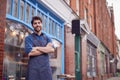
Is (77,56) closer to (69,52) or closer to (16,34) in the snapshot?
(69,52)

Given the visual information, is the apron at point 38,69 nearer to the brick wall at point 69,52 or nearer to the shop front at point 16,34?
the shop front at point 16,34

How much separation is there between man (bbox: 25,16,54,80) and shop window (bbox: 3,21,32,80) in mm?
2409

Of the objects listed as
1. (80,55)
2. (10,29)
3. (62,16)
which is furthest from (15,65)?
(80,55)

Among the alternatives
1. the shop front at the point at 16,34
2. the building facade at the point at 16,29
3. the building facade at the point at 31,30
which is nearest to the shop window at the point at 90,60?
the building facade at the point at 31,30

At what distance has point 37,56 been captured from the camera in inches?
165

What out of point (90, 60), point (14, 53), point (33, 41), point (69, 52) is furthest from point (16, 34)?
point (90, 60)

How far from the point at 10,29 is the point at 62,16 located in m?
5.45

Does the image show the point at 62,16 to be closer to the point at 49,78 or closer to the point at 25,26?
the point at 25,26

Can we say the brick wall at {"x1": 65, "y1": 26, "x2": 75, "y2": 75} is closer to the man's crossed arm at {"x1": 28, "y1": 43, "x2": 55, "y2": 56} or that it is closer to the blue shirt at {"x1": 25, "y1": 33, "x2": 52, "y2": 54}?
the blue shirt at {"x1": 25, "y1": 33, "x2": 52, "y2": 54}

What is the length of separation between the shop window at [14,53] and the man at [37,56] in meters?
2.41

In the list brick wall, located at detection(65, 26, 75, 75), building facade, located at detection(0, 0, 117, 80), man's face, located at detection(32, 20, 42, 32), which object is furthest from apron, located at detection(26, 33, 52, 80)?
brick wall, located at detection(65, 26, 75, 75)

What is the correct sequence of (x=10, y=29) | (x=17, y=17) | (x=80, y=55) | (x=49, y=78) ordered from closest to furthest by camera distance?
(x=49, y=78), (x=10, y=29), (x=17, y=17), (x=80, y=55)

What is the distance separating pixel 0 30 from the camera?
20.4 feet

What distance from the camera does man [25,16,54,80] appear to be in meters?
4.14
